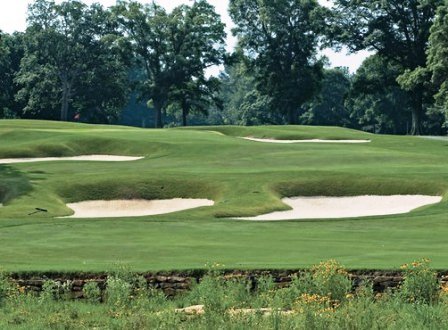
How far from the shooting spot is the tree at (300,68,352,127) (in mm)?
142500

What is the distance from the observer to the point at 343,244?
84.7 feet

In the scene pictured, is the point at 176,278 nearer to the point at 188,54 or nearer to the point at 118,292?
the point at 118,292

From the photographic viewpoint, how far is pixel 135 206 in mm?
40125

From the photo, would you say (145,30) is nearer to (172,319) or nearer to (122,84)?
(122,84)

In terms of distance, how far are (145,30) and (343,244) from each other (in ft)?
299

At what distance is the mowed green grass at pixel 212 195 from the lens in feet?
76.7

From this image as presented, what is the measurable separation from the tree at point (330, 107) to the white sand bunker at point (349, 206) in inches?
3914

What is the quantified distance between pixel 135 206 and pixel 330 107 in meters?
108

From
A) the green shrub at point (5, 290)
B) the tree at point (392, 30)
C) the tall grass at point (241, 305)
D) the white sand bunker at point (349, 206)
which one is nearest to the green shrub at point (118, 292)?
the tall grass at point (241, 305)

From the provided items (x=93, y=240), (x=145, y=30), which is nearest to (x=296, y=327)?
(x=93, y=240)

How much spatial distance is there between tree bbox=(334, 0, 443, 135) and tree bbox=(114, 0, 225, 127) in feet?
57.0

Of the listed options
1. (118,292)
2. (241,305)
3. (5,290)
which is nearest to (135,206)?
(5,290)

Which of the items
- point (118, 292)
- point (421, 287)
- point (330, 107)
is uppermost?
point (330, 107)

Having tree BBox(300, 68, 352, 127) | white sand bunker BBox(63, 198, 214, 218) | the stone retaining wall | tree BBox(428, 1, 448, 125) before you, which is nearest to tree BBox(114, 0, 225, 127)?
tree BBox(300, 68, 352, 127)
